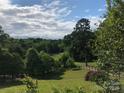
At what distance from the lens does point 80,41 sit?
87.3 meters

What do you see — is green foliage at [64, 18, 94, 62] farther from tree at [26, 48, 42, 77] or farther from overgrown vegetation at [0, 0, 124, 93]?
tree at [26, 48, 42, 77]

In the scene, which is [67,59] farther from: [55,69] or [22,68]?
[22,68]

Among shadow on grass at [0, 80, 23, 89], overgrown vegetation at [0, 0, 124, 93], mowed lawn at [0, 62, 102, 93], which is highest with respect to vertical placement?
overgrown vegetation at [0, 0, 124, 93]

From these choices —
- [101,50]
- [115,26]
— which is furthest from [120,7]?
[101,50]

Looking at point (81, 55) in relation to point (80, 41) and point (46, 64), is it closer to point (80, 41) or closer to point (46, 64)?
point (80, 41)

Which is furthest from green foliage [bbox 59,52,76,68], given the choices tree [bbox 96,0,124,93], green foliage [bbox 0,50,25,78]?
tree [bbox 96,0,124,93]

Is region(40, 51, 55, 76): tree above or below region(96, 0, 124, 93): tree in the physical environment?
below

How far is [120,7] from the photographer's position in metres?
13.0

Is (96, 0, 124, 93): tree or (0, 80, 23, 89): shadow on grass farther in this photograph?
(0, 80, 23, 89): shadow on grass

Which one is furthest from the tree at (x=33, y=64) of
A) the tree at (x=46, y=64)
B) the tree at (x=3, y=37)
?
the tree at (x=3, y=37)

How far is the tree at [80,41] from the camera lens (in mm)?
86438

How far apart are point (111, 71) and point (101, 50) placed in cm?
87

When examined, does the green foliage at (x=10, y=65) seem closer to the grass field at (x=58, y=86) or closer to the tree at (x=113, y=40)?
the grass field at (x=58, y=86)

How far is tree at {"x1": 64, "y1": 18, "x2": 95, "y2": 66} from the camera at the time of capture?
8644cm
